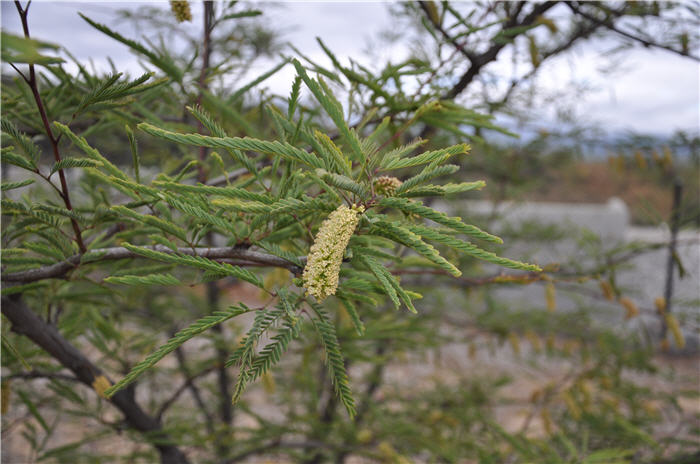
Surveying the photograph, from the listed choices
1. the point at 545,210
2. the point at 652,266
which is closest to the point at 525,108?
the point at 652,266

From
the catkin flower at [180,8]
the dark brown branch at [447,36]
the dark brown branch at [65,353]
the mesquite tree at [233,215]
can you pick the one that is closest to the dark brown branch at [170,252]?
the mesquite tree at [233,215]

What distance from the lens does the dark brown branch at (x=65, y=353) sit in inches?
18.1

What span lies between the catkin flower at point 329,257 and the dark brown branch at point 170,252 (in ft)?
0.18

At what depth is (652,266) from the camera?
307 cm

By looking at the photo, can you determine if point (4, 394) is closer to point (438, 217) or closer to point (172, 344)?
point (172, 344)

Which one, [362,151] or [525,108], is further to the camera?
[525,108]

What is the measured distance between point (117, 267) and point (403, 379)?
211cm

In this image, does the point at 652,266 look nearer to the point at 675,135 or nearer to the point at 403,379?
the point at 403,379

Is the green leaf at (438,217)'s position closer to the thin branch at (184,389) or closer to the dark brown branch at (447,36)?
the dark brown branch at (447,36)

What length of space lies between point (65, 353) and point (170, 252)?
0.30 meters

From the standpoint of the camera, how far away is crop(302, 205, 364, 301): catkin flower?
25 centimetres

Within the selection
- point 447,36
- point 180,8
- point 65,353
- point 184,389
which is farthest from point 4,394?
point 447,36

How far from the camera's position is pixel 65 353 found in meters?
0.51

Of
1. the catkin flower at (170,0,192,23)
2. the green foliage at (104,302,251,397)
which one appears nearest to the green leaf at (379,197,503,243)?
the green foliage at (104,302,251,397)
